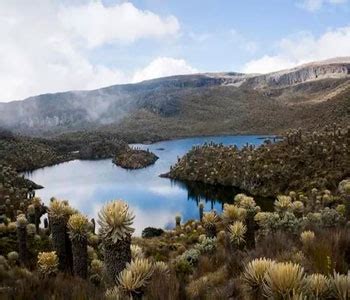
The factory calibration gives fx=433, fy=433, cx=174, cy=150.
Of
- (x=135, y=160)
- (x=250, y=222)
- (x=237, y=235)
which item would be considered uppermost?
(x=237, y=235)

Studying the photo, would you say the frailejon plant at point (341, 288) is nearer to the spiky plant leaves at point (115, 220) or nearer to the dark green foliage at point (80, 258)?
the spiky plant leaves at point (115, 220)

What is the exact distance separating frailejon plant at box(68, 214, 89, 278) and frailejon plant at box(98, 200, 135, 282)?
7.09 ft

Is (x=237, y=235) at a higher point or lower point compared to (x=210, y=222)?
higher

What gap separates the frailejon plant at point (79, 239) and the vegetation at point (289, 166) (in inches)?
1492

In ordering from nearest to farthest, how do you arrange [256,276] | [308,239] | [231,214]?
[256,276]
[308,239]
[231,214]

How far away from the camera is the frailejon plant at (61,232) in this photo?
9531 millimetres

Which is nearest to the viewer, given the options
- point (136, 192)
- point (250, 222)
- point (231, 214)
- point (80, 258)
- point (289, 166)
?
point (80, 258)

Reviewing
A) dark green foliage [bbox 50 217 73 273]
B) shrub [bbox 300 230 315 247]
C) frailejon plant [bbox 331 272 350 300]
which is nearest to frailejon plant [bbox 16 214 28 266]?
dark green foliage [bbox 50 217 73 273]

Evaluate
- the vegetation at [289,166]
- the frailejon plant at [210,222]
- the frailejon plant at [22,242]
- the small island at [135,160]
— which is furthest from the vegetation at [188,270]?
the small island at [135,160]

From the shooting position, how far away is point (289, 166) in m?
54.9

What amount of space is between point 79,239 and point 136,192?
5996cm

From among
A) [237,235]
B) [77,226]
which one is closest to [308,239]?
[237,235]

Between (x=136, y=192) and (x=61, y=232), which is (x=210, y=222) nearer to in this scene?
(x=61, y=232)

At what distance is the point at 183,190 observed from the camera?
6769 centimetres
